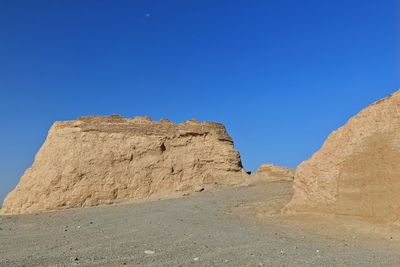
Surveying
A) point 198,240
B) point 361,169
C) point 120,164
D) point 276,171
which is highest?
point 120,164

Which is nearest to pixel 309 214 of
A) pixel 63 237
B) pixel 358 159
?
pixel 358 159

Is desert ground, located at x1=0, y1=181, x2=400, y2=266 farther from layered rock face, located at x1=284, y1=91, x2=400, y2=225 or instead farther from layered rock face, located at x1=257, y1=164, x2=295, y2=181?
layered rock face, located at x1=257, y1=164, x2=295, y2=181

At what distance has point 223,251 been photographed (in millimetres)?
6098

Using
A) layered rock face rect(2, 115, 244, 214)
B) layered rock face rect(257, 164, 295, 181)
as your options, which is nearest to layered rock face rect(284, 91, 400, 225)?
layered rock face rect(2, 115, 244, 214)

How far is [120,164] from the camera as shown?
1869 centimetres

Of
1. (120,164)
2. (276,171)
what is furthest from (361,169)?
(276,171)

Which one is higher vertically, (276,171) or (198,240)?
(276,171)

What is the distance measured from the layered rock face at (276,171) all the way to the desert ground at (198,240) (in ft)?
29.3

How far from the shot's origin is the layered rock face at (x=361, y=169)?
8539 mm

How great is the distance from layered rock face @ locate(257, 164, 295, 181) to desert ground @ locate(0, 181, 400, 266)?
893cm

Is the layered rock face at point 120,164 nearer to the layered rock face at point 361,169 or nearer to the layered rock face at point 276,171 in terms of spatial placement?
the layered rock face at point 276,171

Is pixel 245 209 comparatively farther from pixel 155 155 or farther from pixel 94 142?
pixel 94 142

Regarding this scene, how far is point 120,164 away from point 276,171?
344 inches

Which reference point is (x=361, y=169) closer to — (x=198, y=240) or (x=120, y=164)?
(x=198, y=240)
